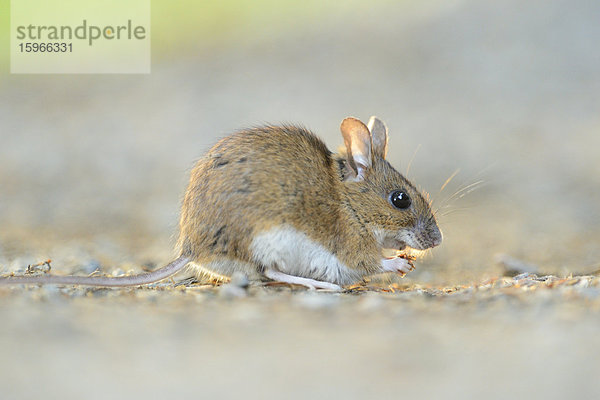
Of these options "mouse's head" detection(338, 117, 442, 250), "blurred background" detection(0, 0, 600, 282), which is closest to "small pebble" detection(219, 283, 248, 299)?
"mouse's head" detection(338, 117, 442, 250)

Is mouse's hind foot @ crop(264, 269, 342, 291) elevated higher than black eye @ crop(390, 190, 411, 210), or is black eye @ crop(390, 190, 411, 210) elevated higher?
black eye @ crop(390, 190, 411, 210)

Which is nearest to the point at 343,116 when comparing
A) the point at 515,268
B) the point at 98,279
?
the point at 515,268

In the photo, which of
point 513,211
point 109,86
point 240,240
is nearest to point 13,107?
point 109,86

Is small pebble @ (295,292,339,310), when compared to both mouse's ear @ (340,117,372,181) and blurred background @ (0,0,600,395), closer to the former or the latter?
mouse's ear @ (340,117,372,181)

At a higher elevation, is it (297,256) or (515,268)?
(297,256)

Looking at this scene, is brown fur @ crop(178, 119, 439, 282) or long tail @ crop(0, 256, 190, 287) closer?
long tail @ crop(0, 256, 190, 287)

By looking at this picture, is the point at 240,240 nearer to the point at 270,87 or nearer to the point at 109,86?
the point at 270,87

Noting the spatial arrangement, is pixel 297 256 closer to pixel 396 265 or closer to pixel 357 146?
pixel 396 265
